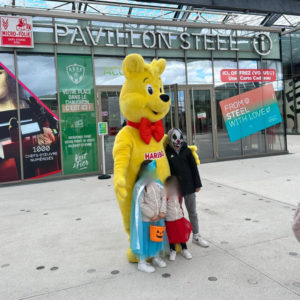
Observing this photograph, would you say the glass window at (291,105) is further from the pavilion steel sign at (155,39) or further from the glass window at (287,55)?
the pavilion steel sign at (155,39)

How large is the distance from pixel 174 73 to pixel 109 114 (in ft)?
8.11

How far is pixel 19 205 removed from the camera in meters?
6.19

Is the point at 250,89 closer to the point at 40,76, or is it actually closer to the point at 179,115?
the point at 179,115

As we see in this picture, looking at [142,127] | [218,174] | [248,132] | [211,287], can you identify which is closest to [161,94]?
[142,127]

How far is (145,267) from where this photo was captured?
10.4ft

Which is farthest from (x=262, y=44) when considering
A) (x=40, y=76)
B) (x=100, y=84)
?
(x=40, y=76)

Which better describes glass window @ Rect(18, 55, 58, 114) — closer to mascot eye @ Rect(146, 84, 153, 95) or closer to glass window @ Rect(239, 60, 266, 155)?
mascot eye @ Rect(146, 84, 153, 95)

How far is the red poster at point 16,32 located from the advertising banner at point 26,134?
2.12 feet

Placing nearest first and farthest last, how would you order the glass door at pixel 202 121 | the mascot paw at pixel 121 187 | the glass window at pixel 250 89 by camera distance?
the mascot paw at pixel 121 187 < the glass door at pixel 202 121 < the glass window at pixel 250 89

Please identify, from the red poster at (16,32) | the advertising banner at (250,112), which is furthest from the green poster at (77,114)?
the advertising banner at (250,112)

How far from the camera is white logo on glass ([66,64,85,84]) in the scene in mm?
8883

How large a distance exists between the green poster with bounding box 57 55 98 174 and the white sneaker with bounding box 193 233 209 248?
19.1ft

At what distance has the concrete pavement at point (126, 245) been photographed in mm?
2828

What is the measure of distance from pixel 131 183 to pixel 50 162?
5950 millimetres
